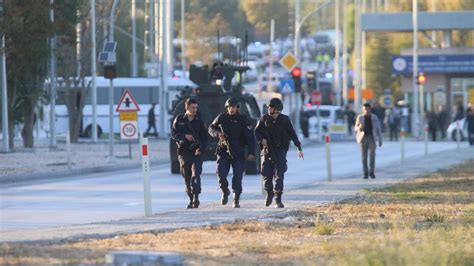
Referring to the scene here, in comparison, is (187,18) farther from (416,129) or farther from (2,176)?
(2,176)

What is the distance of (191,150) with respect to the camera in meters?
22.6

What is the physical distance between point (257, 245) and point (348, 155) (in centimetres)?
3341

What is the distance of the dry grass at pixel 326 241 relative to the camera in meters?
12.8

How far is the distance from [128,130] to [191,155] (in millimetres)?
15501

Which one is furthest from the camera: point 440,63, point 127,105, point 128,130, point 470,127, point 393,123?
point 440,63

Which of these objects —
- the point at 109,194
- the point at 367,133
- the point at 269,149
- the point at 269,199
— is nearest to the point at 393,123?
the point at 367,133

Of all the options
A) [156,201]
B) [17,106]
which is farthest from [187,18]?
[156,201]

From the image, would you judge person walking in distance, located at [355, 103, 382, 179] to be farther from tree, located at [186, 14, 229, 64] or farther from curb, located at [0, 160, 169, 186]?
tree, located at [186, 14, 229, 64]

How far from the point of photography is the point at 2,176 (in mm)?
33656

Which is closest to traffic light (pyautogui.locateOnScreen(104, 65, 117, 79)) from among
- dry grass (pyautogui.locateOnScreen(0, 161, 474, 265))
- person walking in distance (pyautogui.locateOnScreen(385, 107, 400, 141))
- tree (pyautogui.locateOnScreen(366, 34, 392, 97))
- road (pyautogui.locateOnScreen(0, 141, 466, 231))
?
road (pyautogui.locateOnScreen(0, 141, 466, 231))

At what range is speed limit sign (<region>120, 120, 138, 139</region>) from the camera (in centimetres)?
3793

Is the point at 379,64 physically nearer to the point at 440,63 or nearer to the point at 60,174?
the point at 440,63

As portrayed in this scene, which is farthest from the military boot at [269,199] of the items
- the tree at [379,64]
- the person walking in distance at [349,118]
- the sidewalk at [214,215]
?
the tree at [379,64]

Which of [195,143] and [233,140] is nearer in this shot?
[195,143]
